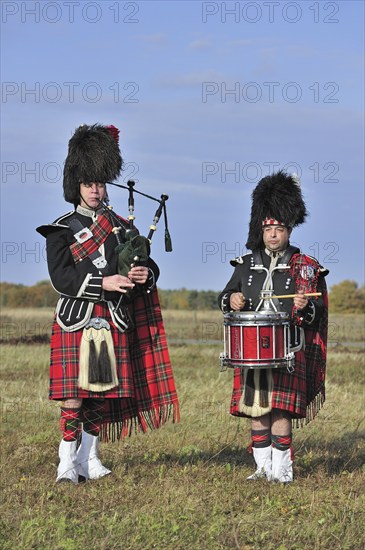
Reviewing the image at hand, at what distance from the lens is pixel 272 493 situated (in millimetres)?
6285

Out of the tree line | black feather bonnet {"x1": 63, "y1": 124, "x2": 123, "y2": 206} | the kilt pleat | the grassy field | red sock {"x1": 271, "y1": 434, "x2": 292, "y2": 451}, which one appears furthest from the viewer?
the tree line

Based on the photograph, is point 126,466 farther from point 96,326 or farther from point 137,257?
point 137,257

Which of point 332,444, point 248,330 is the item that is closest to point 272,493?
point 248,330

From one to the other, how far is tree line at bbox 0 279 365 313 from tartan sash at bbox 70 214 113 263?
2950 cm

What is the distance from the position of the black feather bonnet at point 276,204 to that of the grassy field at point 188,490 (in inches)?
68.1

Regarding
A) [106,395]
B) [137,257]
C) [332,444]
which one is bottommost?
[332,444]

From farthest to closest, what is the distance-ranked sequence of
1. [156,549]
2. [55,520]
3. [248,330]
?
[248,330] < [55,520] < [156,549]

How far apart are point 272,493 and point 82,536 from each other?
1559mm

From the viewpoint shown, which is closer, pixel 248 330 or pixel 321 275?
pixel 248 330

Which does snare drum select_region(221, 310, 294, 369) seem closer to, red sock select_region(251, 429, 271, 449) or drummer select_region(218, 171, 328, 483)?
drummer select_region(218, 171, 328, 483)

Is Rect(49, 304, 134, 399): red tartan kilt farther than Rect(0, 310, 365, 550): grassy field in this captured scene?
Yes

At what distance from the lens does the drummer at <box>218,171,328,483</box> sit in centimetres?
657

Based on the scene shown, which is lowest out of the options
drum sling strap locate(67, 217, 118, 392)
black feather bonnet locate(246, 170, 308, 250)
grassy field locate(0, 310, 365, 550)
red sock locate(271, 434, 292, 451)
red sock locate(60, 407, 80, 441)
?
grassy field locate(0, 310, 365, 550)

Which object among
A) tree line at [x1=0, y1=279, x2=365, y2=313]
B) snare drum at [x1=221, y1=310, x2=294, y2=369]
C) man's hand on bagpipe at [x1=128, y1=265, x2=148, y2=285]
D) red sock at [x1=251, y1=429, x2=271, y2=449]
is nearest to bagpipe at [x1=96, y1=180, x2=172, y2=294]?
man's hand on bagpipe at [x1=128, y1=265, x2=148, y2=285]
